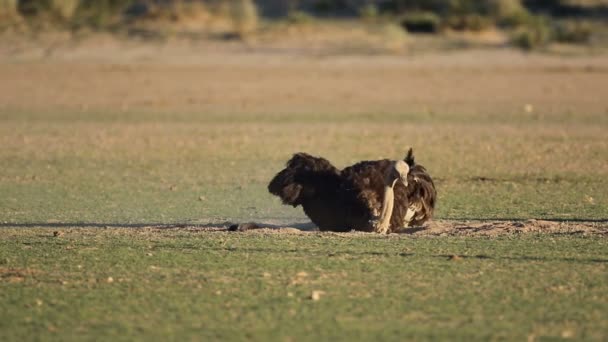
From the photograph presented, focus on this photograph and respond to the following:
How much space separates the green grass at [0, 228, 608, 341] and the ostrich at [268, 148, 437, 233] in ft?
1.06

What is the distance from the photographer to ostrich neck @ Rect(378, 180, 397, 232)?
9812 millimetres

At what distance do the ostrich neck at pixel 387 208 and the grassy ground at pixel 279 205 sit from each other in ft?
0.97

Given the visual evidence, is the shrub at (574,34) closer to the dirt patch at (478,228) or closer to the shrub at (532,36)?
the shrub at (532,36)

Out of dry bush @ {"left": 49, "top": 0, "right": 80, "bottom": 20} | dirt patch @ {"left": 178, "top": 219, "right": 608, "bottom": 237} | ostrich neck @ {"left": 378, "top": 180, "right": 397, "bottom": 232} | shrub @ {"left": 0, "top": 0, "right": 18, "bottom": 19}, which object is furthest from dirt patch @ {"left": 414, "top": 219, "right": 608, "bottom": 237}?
shrub @ {"left": 0, "top": 0, "right": 18, "bottom": 19}

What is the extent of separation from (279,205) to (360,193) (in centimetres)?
270

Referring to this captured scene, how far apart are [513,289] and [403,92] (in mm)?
18397

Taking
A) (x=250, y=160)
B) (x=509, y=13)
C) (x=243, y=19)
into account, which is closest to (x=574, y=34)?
(x=509, y=13)

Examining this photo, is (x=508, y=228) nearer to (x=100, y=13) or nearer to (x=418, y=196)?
(x=418, y=196)

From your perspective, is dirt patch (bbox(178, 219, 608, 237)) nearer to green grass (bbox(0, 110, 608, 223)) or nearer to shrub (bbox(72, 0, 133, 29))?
green grass (bbox(0, 110, 608, 223))

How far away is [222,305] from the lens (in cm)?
728

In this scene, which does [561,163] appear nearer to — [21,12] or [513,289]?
[513,289]

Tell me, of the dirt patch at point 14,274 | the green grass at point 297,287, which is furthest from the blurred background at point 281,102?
the dirt patch at point 14,274

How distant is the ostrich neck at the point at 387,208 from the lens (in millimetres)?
9812

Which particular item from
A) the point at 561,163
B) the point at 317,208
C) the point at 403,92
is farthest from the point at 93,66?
the point at 317,208
